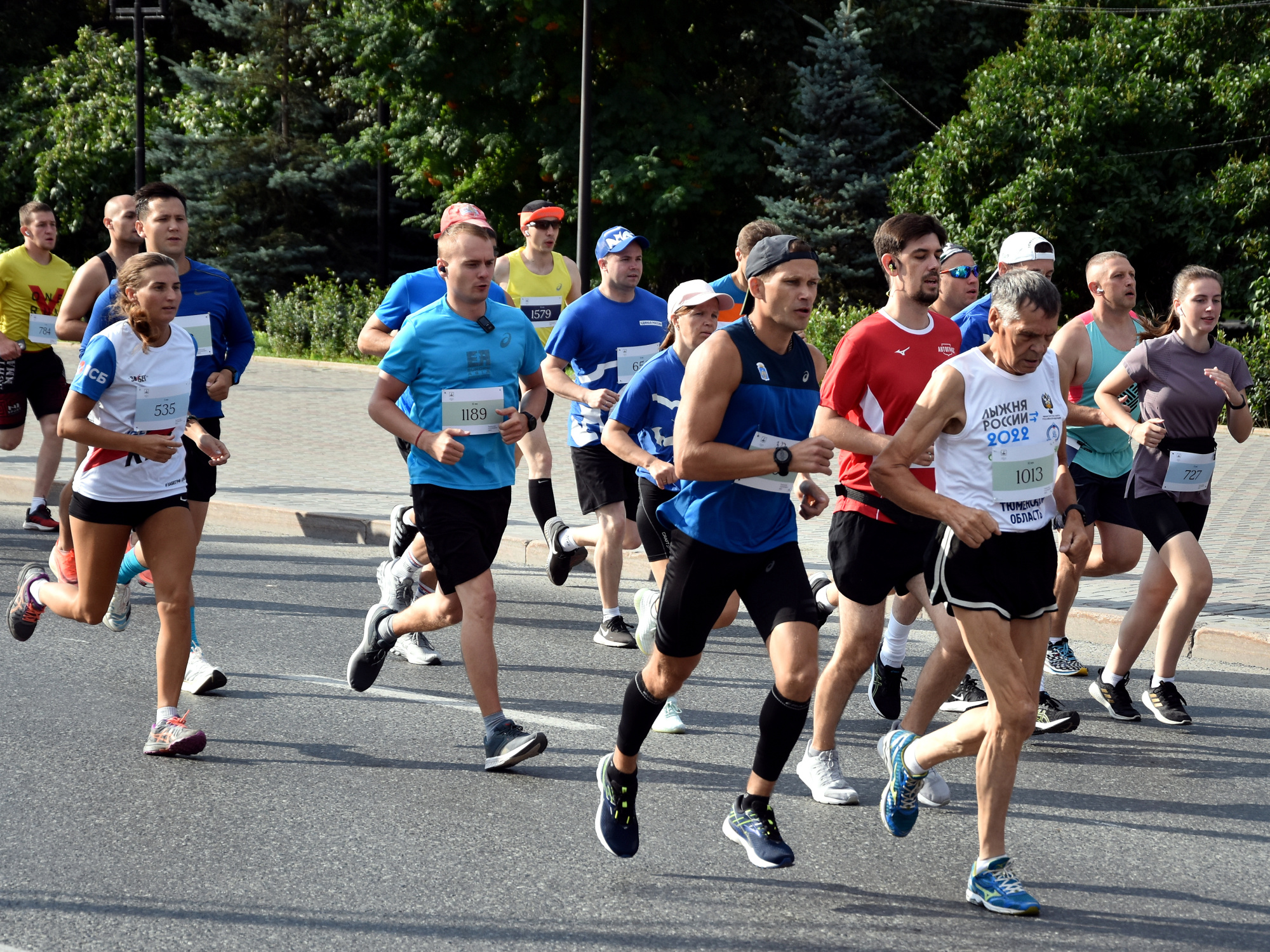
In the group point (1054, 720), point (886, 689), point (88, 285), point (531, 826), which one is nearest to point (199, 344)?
point (88, 285)


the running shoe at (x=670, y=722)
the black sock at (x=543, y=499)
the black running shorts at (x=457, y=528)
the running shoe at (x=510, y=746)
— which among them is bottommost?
the running shoe at (x=670, y=722)

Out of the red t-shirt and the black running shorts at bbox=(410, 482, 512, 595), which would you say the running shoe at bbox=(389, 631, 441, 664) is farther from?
the red t-shirt

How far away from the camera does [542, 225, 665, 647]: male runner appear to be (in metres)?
7.24

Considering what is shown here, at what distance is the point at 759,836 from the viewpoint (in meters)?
4.45

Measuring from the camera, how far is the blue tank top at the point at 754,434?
14.6 ft

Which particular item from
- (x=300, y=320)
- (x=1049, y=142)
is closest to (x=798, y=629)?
(x=1049, y=142)

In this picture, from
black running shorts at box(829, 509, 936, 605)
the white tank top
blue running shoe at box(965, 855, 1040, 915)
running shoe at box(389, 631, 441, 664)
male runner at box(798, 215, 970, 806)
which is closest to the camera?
blue running shoe at box(965, 855, 1040, 915)

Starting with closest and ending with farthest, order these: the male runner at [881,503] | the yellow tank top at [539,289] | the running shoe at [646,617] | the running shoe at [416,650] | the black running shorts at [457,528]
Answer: the male runner at [881,503], the black running shorts at [457,528], the running shoe at [646,617], the running shoe at [416,650], the yellow tank top at [539,289]

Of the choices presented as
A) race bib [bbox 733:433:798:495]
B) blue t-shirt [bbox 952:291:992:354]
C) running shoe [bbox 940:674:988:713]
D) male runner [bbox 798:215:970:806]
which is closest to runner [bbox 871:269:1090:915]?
race bib [bbox 733:433:798:495]

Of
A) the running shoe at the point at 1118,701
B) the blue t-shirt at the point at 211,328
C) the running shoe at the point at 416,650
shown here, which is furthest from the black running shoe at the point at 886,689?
the blue t-shirt at the point at 211,328

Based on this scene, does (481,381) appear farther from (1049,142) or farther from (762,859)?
(1049,142)

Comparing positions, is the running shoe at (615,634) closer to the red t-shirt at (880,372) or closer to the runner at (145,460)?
the runner at (145,460)

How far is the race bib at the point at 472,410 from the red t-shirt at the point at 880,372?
1.29 m

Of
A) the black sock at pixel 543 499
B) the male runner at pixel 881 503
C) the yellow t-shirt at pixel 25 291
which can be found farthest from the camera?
the yellow t-shirt at pixel 25 291
